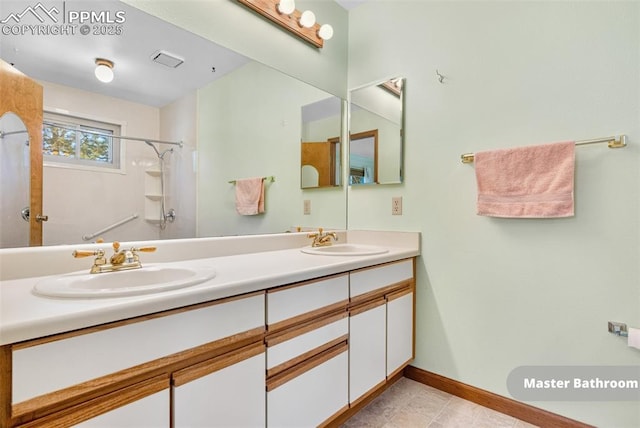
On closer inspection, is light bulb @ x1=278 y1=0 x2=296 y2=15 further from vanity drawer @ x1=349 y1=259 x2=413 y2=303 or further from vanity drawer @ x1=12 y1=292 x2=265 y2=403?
vanity drawer @ x1=12 y1=292 x2=265 y2=403

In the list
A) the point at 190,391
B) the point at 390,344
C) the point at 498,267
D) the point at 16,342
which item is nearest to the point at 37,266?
the point at 16,342

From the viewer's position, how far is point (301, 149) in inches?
81.8

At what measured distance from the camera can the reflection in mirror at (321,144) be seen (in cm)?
210

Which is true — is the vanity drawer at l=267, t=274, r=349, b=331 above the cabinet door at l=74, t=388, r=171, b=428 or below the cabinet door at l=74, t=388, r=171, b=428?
above

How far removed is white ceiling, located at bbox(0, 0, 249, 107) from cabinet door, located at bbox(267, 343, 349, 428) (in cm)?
124

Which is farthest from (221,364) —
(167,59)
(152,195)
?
(167,59)

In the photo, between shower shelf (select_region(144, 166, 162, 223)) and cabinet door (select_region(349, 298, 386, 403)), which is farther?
cabinet door (select_region(349, 298, 386, 403))

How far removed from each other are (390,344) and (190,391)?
1.14 metres

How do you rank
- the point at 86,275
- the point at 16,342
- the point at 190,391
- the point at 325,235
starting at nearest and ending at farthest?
the point at 16,342
the point at 190,391
the point at 86,275
the point at 325,235

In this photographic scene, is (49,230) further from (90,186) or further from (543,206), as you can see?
(543,206)

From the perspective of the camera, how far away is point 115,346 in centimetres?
72

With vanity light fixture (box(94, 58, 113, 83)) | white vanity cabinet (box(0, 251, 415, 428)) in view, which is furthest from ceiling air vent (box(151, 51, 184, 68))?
white vanity cabinet (box(0, 251, 415, 428))

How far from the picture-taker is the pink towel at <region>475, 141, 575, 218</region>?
1.40m

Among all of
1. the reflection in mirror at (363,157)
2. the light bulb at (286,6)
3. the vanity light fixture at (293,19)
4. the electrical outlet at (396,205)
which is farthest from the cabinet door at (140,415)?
the light bulb at (286,6)
